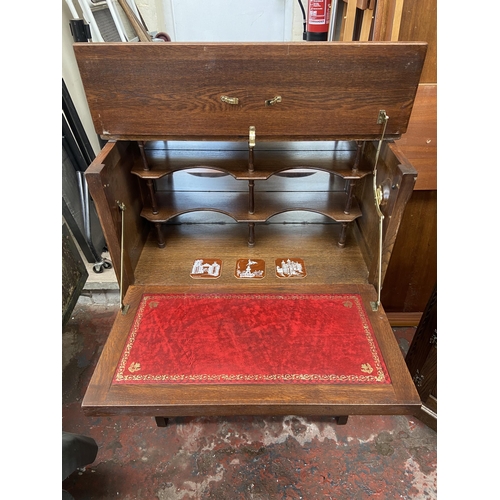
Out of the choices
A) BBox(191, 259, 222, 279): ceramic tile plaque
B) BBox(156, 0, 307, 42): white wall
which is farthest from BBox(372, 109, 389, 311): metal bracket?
BBox(156, 0, 307, 42): white wall

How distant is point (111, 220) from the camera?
119 centimetres

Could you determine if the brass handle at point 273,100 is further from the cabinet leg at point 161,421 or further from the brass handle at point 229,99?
the cabinet leg at point 161,421

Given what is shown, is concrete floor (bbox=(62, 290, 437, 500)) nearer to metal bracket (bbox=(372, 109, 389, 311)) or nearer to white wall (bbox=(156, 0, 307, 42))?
metal bracket (bbox=(372, 109, 389, 311))

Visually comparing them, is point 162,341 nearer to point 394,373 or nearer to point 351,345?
point 351,345

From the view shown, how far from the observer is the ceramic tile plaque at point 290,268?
143cm

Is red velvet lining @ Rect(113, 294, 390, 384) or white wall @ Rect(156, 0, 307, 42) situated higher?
white wall @ Rect(156, 0, 307, 42)

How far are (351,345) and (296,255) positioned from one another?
50 centimetres

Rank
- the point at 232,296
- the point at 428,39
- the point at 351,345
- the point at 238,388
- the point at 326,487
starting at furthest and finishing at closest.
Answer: the point at 326,487
the point at 428,39
the point at 232,296
the point at 351,345
the point at 238,388

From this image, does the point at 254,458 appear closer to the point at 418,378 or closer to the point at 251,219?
the point at 418,378

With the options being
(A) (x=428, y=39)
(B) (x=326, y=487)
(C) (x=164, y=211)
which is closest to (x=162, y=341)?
(C) (x=164, y=211)

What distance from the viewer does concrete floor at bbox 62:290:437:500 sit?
1629mm

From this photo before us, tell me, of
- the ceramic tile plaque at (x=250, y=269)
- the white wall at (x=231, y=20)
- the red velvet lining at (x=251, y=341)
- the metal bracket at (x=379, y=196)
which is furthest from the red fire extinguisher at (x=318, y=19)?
the red velvet lining at (x=251, y=341)

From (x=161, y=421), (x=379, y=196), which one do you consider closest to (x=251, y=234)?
(x=379, y=196)

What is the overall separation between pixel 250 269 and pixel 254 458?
926 mm
